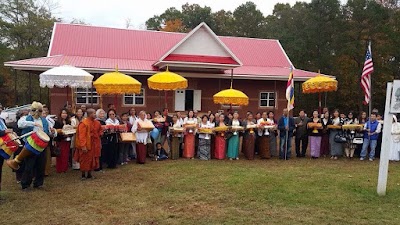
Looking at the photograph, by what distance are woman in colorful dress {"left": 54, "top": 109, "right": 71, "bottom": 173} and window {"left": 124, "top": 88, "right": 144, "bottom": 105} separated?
11.5 m

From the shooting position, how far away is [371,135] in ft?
40.3

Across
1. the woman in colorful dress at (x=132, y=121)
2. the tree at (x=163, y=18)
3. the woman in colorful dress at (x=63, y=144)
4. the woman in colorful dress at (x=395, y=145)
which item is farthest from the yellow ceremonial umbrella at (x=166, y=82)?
the tree at (x=163, y=18)

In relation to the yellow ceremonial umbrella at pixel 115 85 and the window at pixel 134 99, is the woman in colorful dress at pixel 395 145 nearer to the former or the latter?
the yellow ceremonial umbrella at pixel 115 85

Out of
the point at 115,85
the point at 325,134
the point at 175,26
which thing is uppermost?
the point at 175,26

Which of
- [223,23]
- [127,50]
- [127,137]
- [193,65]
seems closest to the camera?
[127,137]

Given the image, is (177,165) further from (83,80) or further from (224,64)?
(224,64)

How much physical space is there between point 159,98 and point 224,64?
436 centimetres

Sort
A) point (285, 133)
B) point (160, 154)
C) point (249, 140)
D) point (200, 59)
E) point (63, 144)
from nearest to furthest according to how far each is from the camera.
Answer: point (63, 144) → point (160, 154) → point (249, 140) → point (285, 133) → point (200, 59)

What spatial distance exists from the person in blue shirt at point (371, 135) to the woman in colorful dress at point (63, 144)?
8.98 m

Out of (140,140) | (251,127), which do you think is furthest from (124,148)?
(251,127)

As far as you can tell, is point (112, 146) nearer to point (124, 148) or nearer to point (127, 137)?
point (127, 137)

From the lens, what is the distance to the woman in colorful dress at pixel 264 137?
12539 mm

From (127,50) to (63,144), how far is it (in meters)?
13.0

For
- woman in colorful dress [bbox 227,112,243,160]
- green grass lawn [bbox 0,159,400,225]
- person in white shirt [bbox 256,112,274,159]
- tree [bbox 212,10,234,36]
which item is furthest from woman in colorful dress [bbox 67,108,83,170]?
tree [bbox 212,10,234,36]
